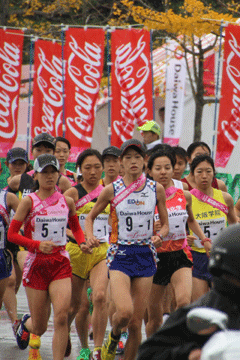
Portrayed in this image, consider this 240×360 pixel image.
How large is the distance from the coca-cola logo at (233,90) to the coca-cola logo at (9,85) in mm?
5669

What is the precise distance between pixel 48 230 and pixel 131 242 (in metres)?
0.80

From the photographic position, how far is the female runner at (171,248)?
7.18m

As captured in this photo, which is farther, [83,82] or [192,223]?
[83,82]

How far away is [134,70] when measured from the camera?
16.7 metres

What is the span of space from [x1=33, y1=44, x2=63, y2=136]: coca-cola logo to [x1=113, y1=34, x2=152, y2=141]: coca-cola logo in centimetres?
253

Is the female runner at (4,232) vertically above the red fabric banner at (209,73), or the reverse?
the red fabric banner at (209,73)

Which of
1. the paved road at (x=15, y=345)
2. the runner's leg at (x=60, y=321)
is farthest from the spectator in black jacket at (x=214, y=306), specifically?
the paved road at (x=15, y=345)

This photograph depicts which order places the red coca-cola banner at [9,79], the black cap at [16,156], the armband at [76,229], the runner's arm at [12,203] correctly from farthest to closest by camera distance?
the red coca-cola banner at [9,79], the black cap at [16,156], the runner's arm at [12,203], the armband at [76,229]

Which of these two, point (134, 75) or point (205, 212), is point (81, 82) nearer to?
point (134, 75)

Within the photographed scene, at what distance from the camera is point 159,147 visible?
8.02m

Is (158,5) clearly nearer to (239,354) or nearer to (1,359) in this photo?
(1,359)

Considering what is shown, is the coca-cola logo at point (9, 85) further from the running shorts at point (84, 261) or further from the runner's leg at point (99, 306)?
the runner's leg at point (99, 306)

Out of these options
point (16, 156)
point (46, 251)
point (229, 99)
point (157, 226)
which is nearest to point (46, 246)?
point (46, 251)

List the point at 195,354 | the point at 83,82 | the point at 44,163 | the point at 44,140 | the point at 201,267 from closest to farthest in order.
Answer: the point at 195,354 < the point at 44,163 < the point at 201,267 < the point at 44,140 < the point at 83,82
